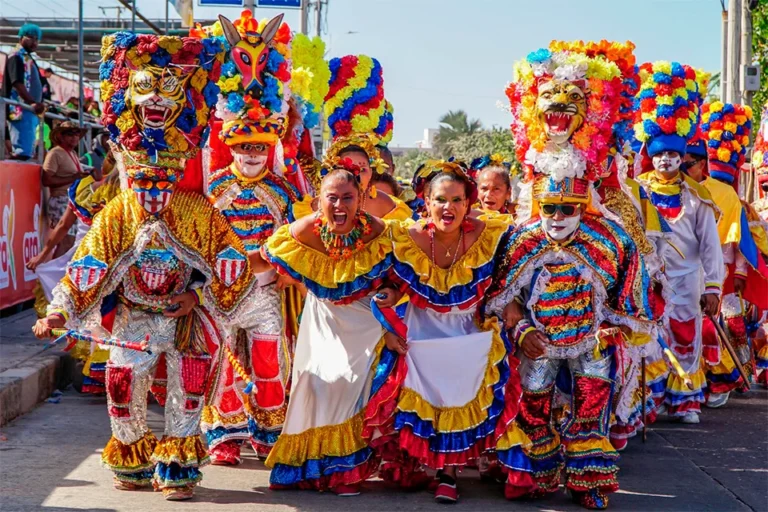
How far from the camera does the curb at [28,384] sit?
7.93m

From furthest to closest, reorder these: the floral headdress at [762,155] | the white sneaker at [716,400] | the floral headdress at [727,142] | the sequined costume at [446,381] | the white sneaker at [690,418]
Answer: the floral headdress at [762,155] < the floral headdress at [727,142] < the white sneaker at [716,400] < the white sneaker at [690,418] < the sequined costume at [446,381]

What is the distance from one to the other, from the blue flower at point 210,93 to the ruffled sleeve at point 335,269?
915 millimetres

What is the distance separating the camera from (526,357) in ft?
21.8

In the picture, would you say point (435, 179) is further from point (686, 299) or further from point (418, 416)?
point (686, 299)

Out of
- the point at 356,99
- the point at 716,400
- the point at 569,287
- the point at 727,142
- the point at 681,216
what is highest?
the point at 356,99

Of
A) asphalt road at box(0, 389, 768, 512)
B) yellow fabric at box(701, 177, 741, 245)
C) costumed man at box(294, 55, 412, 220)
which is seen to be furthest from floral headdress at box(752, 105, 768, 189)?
costumed man at box(294, 55, 412, 220)

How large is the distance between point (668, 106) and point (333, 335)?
3.81m

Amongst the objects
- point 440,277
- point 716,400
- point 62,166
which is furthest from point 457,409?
point 62,166

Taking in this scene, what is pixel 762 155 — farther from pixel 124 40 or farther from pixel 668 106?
pixel 124 40

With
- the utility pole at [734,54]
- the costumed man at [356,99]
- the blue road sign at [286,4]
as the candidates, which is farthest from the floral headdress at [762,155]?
the utility pole at [734,54]

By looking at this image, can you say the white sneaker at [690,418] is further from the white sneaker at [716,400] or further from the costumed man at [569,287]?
the costumed man at [569,287]

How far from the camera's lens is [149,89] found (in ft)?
19.9

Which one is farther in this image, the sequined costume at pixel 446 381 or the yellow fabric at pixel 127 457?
the sequined costume at pixel 446 381

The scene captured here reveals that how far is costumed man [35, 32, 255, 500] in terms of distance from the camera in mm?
6066
